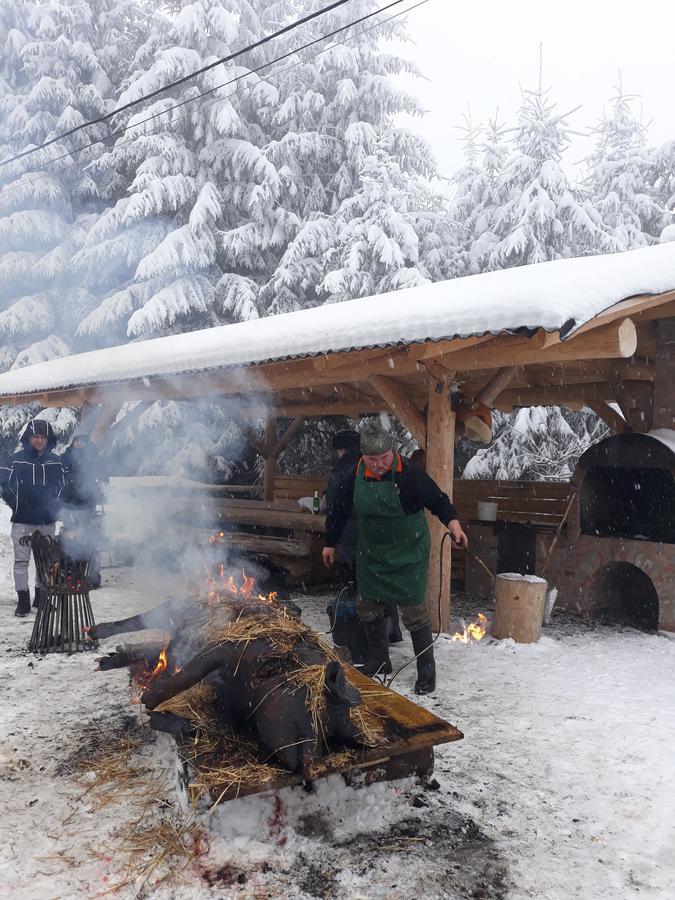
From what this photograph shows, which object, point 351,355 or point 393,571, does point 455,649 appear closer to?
point 393,571

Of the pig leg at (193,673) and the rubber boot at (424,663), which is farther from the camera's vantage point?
the rubber boot at (424,663)

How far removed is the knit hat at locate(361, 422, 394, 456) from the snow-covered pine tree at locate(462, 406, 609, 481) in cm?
1244

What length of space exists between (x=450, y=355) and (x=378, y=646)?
2673 mm

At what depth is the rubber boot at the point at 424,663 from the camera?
16.1 ft

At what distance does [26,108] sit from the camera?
19141 mm

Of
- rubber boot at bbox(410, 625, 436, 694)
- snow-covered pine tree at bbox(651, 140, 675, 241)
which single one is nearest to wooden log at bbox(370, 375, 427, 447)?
rubber boot at bbox(410, 625, 436, 694)

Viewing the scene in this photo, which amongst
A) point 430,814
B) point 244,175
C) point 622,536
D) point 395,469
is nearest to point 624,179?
point 244,175

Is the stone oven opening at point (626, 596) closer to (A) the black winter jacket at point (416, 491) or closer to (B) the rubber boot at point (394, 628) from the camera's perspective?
(B) the rubber boot at point (394, 628)

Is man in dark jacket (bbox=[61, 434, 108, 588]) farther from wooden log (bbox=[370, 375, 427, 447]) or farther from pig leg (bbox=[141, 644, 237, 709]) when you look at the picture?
pig leg (bbox=[141, 644, 237, 709])

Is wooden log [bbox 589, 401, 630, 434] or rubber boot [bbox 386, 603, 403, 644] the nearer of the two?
rubber boot [bbox 386, 603, 403, 644]

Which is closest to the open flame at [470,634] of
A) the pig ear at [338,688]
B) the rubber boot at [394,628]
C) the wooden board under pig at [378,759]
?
the rubber boot at [394,628]

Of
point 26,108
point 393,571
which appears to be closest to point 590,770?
point 393,571

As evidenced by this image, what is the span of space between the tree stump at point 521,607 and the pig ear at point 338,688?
135 inches

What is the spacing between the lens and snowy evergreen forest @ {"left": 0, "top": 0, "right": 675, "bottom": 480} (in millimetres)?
16969
